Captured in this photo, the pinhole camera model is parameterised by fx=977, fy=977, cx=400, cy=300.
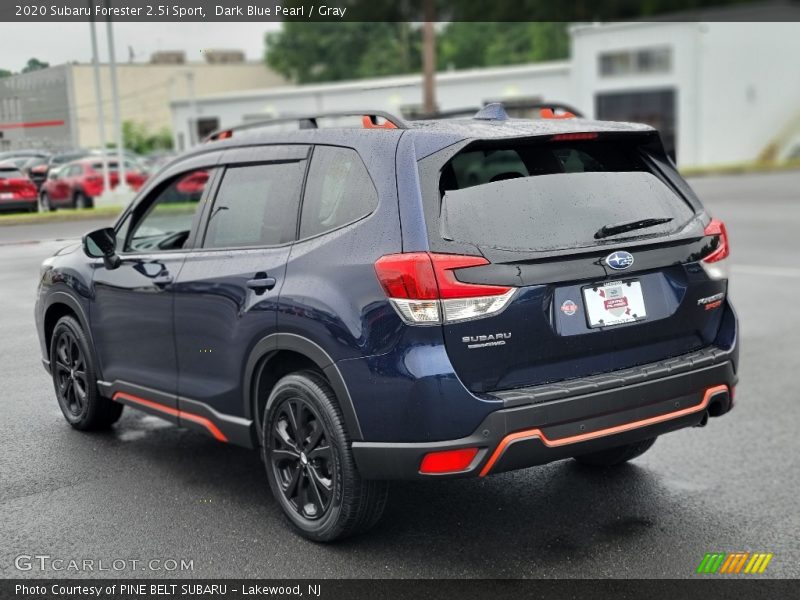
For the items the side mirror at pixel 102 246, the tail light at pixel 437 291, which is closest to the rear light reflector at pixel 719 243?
the tail light at pixel 437 291

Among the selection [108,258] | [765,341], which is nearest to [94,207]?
[108,258]

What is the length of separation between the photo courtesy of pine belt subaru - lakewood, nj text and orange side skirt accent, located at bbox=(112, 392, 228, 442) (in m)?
0.02

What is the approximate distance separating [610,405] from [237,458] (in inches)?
90.9

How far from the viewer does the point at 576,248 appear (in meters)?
3.89

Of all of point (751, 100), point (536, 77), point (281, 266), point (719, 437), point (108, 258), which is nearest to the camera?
point (281, 266)

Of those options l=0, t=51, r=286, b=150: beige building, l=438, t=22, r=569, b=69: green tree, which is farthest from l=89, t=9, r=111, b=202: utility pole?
l=438, t=22, r=569, b=69: green tree

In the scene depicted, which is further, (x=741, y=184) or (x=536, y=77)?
(x=536, y=77)

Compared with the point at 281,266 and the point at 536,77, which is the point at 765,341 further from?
the point at 536,77

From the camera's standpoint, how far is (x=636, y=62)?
139ft

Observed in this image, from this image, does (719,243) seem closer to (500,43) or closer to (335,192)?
(335,192)

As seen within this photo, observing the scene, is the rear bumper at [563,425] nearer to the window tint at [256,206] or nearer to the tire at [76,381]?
the window tint at [256,206]

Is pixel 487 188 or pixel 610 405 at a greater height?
pixel 487 188

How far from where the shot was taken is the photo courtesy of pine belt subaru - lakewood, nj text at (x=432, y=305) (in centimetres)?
367

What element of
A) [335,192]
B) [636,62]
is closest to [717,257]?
[335,192]
